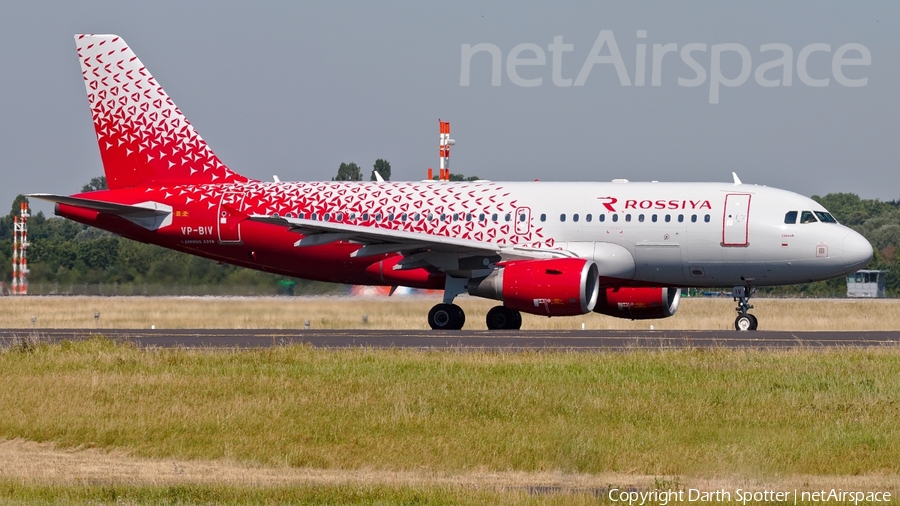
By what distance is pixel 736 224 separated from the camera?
30.8 metres

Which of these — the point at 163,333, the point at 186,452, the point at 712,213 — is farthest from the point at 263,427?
the point at 712,213

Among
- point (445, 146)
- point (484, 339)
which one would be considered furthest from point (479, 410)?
point (445, 146)

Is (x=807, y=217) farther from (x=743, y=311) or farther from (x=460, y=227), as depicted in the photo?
(x=460, y=227)

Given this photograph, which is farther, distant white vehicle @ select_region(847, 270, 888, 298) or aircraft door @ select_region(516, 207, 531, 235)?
distant white vehicle @ select_region(847, 270, 888, 298)

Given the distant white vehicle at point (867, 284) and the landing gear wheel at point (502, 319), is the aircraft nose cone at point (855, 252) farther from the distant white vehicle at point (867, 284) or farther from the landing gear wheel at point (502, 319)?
the distant white vehicle at point (867, 284)

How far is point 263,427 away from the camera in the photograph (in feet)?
48.4

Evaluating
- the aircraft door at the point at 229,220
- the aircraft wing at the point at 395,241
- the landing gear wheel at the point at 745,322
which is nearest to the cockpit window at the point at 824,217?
the landing gear wheel at the point at 745,322

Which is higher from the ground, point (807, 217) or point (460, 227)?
point (807, 217)

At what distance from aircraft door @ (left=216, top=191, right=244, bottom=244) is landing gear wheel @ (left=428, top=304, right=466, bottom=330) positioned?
5.71 m

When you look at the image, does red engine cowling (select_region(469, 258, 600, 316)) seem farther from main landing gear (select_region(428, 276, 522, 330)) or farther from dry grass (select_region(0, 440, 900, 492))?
dry grass (select_region(0, 440, 900, 492))

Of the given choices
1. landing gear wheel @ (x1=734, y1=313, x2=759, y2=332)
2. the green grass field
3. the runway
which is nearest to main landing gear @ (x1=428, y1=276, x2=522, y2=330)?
the runway

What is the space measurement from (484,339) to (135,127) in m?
14.2

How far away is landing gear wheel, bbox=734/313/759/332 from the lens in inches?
1213

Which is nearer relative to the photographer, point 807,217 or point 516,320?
point 807,217
